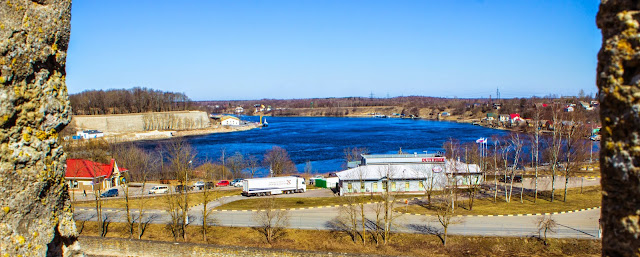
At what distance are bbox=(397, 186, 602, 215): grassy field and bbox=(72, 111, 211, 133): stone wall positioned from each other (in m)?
86.9

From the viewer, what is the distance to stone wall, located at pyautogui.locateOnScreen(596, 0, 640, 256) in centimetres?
281

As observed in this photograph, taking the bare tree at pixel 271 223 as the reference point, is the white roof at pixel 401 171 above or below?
above

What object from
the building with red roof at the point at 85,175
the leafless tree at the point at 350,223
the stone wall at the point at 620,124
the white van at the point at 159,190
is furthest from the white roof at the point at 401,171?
the stone wall at the point at 620,124

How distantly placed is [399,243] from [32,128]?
18.4 meters

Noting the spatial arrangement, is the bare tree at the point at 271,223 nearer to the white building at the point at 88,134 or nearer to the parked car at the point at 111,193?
the parked car at the point at 111,193

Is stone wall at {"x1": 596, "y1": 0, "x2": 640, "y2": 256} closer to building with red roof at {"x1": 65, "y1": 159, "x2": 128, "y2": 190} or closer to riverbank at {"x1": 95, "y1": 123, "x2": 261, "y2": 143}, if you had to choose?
building with red roof at {"x1": 65, "y1": 159, "x2": 128, "y2": 190}

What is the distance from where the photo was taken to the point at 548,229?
2000cm

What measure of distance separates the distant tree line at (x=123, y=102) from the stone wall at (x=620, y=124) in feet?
393

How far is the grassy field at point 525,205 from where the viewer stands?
2518 centimetres

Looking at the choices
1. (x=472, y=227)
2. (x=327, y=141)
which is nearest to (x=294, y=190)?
(x=472, y=227)

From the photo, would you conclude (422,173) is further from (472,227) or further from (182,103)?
(182,103)

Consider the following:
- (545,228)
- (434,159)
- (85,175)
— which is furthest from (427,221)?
(85,175)

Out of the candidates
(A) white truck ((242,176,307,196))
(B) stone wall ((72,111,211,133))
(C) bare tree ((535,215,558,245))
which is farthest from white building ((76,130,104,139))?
(C) bare tree ((535,215,558,245))

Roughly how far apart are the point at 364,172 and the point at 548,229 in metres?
14.3
